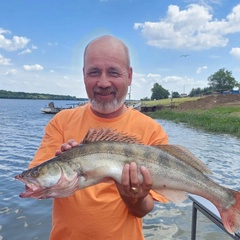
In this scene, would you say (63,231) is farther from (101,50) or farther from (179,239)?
(179,239)

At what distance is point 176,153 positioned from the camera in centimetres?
301

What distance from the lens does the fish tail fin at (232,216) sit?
293cm

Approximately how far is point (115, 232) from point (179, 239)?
616 centimetres

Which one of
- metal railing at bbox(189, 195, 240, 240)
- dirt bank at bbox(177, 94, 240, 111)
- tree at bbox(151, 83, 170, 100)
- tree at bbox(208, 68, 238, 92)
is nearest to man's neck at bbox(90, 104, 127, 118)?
metal railing at bbox(189, 195, 240, 240)

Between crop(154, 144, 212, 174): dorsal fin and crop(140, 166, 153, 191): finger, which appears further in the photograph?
crop(154, 144, 212, 174): dorsal fin

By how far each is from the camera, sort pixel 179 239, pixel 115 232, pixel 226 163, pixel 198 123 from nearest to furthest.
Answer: pixel 115 232
pixel 179 239
pixel 226 163
pixel 198 123

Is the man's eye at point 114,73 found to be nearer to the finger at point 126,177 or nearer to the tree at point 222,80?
the finger at point 126,177

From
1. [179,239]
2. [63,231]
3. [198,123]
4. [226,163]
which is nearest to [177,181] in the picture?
[63,231]

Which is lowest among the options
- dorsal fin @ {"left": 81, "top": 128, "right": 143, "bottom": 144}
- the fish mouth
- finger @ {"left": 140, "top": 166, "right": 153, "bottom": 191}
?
the fish mouth

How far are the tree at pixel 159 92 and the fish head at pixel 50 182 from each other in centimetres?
15838

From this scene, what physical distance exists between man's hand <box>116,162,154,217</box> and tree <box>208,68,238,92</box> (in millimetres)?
126368

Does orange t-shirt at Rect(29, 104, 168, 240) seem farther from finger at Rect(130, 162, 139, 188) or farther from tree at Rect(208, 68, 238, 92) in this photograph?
tree at Rect(208, 68, 238, 92)

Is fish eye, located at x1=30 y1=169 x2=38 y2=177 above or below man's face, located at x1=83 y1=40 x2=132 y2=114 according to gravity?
below

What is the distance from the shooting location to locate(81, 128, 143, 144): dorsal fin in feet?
9.16
